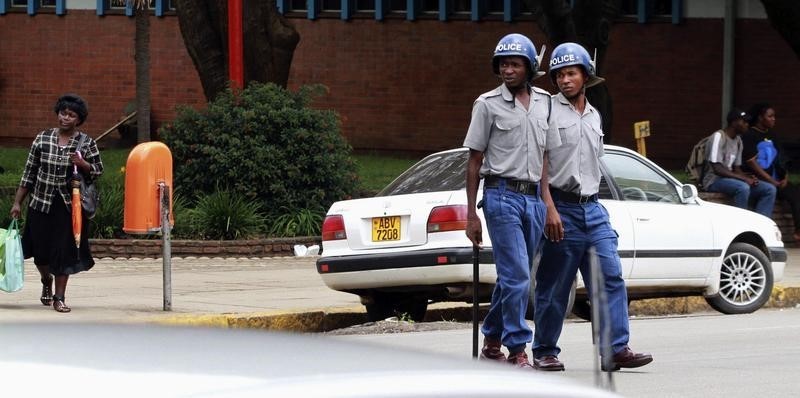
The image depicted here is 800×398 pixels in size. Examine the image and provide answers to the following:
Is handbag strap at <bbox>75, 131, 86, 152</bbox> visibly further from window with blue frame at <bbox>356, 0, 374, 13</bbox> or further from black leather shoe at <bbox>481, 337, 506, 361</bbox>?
window with blue frame at <bbox>356, 0, 374, 13</bbox>

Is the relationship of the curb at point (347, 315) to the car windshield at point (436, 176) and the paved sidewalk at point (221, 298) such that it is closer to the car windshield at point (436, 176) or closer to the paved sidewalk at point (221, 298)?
the paved sidewalk at point (221, 298)

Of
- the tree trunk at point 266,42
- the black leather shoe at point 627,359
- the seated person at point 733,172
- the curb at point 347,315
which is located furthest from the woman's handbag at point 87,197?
the seated person at point 733,172

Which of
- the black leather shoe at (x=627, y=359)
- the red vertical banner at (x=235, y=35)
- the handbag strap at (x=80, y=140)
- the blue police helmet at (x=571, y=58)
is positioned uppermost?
the red vertical banner at (x=235, y=35)

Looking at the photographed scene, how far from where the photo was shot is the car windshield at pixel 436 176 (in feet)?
37.8

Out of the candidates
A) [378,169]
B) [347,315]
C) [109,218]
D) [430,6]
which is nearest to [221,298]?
[347,315]

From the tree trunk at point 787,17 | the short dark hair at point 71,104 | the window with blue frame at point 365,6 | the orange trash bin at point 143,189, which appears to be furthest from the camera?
the window with blue frame at point 365,6

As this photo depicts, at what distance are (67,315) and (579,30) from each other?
13167 millimetres

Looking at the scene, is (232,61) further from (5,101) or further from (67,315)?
(5,101)

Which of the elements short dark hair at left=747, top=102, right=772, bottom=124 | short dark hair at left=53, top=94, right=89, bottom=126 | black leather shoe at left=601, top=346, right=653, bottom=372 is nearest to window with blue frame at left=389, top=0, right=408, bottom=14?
short dark hair at left=747, top=102, right=772, bottom=124

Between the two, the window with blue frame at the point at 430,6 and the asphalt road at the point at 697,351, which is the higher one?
the window with blue frame at the point at 430,6

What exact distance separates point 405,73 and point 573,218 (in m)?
21.5

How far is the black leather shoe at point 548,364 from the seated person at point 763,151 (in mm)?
10559

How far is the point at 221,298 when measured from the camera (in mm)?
13188

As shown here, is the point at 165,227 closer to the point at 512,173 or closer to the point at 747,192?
the point at 512,173
